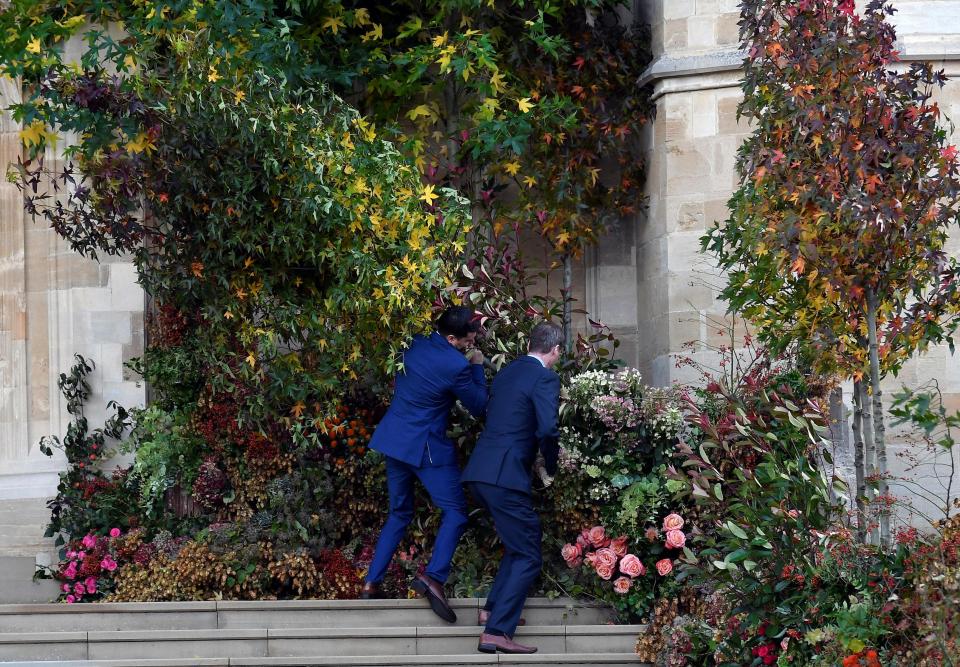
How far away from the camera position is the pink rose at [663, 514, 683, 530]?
721 centimetres

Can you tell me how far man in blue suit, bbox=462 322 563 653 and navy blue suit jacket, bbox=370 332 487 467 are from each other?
372 millimetres

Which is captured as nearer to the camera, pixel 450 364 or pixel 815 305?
pixel 815 305

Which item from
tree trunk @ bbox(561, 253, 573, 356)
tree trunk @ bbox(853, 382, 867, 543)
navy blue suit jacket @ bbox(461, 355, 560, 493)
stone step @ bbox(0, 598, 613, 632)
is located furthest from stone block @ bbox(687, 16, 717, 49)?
stone step @ bbox(0, 598, 613, 632)

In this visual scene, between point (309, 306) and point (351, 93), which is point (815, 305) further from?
point (351, 93)

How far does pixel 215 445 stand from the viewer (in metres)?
8.79

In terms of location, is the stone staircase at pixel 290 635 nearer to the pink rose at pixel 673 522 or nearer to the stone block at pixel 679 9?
the pink rose at pixel 673 522

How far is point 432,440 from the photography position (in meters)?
7.23

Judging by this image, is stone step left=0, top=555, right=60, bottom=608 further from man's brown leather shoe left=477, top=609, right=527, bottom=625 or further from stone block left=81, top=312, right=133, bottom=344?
man's brown leather shoe left=477, top=609, right=527, bottom=625

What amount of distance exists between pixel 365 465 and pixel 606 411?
5.42 ft

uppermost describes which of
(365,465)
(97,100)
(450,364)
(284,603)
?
(97,100)

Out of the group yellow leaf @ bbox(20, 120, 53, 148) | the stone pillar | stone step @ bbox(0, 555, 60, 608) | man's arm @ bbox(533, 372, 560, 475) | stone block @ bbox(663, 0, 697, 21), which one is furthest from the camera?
the stone pillar

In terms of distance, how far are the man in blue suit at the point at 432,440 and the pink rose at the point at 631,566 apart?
2.96 ft

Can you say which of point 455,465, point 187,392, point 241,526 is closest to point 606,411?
point 455,465

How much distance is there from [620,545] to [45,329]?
180 inches
